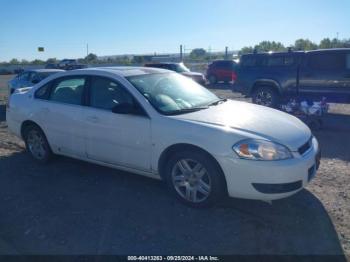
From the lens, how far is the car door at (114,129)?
4.28 meters

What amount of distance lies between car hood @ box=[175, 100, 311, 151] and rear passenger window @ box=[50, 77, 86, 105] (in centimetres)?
170

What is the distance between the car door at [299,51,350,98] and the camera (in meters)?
9.72

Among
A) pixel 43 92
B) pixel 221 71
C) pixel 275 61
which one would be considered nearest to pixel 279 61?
pixel 275 61

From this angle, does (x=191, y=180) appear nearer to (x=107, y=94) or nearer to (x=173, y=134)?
(x=173, y=134)

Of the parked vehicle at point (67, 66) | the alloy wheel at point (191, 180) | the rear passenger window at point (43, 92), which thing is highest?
the parked vehicle at point (67, 66)

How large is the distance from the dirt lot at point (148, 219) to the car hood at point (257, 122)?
810 mm

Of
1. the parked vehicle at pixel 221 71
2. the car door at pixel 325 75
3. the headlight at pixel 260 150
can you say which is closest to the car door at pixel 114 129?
the headlight at pixel 260 150

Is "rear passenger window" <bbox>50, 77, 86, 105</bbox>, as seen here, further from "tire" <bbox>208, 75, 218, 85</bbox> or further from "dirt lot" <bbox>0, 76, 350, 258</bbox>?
"tire" <bbox>208, 75, 218, 85</bbox>

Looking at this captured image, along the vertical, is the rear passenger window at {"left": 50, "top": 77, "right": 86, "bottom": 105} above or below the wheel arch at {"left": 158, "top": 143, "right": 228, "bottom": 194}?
above

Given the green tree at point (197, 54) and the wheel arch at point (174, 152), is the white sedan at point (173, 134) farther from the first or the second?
the green tree at point (197, 54)

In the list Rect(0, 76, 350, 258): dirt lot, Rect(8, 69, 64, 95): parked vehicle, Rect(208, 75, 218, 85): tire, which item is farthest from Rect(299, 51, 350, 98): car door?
Rect(208, 75, 218, 85): tire

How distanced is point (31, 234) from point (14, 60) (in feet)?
254

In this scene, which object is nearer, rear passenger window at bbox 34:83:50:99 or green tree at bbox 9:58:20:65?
rear passenger window at bbox 34:83:50:99

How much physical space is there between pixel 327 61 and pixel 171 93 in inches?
277
